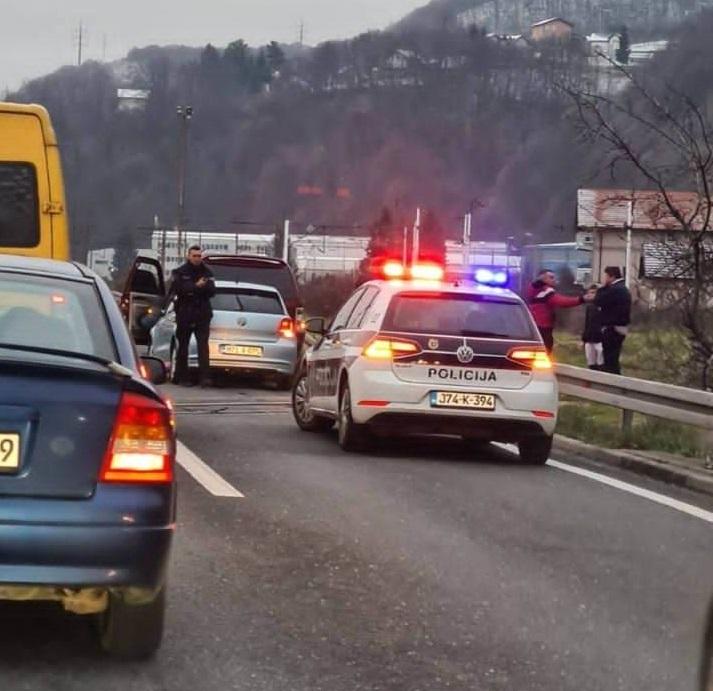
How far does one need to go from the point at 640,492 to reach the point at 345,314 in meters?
4.09

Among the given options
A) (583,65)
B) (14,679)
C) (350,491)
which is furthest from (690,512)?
(583,65)

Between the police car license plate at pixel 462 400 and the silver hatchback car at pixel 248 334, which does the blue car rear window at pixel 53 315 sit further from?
the silver hatchback car at pixel 248 334

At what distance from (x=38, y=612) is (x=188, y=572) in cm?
111

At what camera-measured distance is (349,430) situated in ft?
41.6

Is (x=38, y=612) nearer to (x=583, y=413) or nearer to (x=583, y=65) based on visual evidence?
(x=583, y=413)

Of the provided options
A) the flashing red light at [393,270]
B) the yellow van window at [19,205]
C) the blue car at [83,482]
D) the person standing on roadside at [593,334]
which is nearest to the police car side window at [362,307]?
the flashing red light at [393,270]

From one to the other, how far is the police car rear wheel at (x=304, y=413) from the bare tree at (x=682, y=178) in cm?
414

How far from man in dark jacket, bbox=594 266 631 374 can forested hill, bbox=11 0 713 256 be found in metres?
76.8

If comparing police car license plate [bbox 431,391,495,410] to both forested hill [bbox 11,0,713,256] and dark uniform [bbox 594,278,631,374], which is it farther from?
forested hill [bbox 11,0,713,256]

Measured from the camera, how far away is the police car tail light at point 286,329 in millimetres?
20734

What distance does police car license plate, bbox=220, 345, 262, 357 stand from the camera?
2042 centimetres

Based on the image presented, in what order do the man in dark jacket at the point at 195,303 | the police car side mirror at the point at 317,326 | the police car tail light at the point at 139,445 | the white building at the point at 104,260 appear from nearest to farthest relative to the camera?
the police car tail light at the point at 139,445
the police car side mirror at the point at 317,326
the man in dark jacket at the point at 195,303
the white building at the point at 104,260

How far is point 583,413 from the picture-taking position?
16.7 m

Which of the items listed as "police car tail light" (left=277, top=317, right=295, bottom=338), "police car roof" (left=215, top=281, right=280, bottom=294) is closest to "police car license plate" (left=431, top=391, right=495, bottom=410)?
"police car tail light" (left=277, top=317, right=295, bottom=338)
